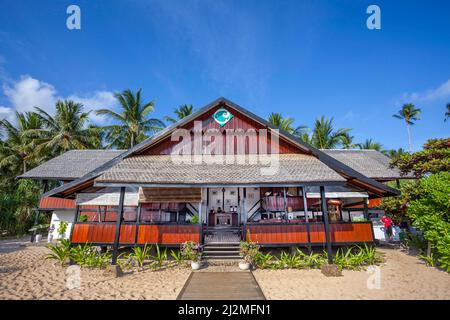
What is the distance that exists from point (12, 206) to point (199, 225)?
23240 millimetres

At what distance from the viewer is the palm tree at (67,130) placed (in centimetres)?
2722

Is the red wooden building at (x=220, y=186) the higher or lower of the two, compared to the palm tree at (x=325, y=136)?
lower

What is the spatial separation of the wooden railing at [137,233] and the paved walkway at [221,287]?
2.11m

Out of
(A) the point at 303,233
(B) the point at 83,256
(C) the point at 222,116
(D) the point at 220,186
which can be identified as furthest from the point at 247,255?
(C) the point at 222,116

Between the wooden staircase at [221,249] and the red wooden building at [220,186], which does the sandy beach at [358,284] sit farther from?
the wooden staircase at [221,249]

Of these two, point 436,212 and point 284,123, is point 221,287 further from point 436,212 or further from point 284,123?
point 284,123

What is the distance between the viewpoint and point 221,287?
7023mm

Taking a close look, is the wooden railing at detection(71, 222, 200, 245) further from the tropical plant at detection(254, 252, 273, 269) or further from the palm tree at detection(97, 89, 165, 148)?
the palm tree at detection(97, 89, 165, 148)

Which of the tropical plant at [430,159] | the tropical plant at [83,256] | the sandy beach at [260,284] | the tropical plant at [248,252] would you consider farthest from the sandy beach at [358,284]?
the tropical plant at [83,256]

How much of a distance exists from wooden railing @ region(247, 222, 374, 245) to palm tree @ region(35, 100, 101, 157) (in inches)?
1064

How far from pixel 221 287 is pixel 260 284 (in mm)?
1389

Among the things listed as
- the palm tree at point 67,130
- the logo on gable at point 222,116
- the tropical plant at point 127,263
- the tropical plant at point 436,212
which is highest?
the palm tree at point 67,130
